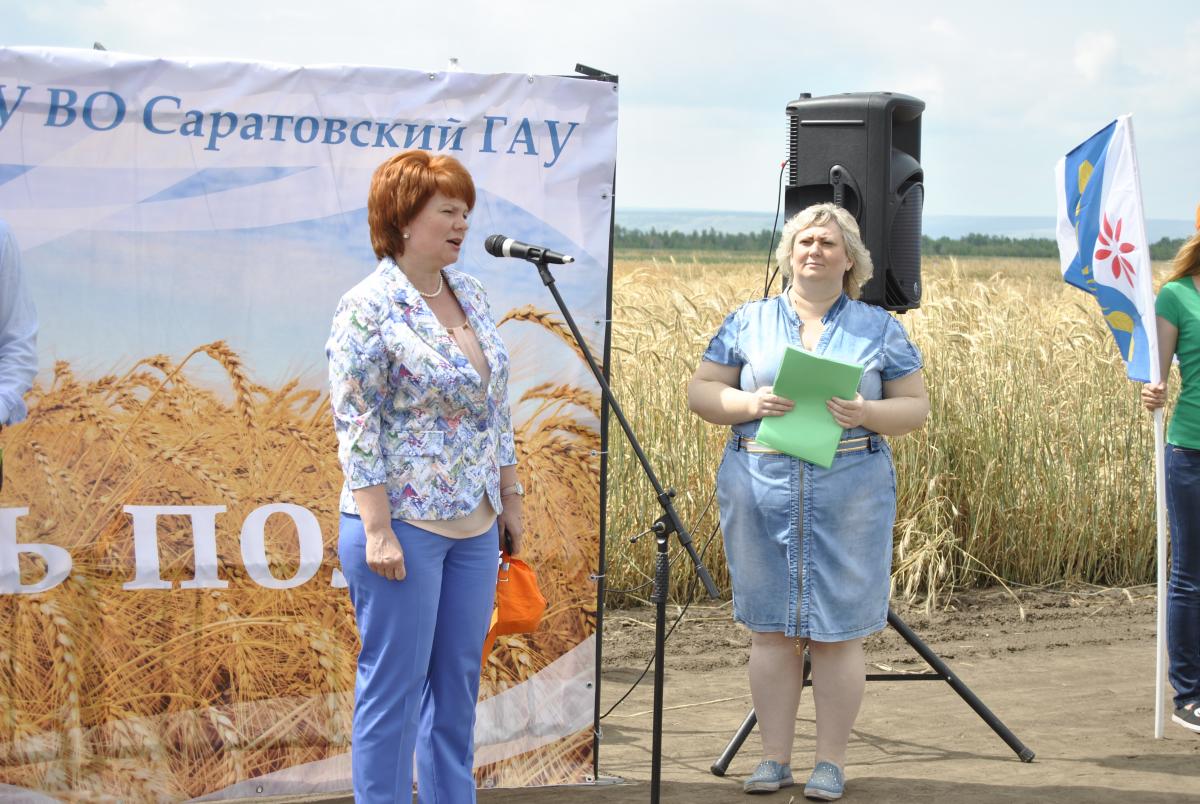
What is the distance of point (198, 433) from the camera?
3980 millimetres

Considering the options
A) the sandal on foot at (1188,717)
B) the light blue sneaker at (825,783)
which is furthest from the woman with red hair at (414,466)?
the sandal on foot at (1188,717)

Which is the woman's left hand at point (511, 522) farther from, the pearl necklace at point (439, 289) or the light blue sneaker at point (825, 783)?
the light blue sneaker at point (825, 783)

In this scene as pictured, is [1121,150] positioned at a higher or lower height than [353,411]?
higher

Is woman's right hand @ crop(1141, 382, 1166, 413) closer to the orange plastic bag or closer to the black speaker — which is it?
the black speaker

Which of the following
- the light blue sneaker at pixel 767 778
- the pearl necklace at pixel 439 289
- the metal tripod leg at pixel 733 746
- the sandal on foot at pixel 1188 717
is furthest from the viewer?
the sandal on foot at pixel 1188 717

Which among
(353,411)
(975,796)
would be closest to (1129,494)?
(975,796)

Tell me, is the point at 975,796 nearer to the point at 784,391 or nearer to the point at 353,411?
the point at 784,391

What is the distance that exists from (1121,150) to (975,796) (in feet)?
7.50

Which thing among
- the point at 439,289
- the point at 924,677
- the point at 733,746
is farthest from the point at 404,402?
the point at 924,677

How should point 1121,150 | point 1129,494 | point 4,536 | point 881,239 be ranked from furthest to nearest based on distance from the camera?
point 1129,494, point 1121,150, point 881,239, point 4,536

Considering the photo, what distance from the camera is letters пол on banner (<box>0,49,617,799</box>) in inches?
152

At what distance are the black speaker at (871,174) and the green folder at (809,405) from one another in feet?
2.12

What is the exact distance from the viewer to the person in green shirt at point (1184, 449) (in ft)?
15.5

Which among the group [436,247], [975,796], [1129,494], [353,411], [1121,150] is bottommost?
[975,796]
